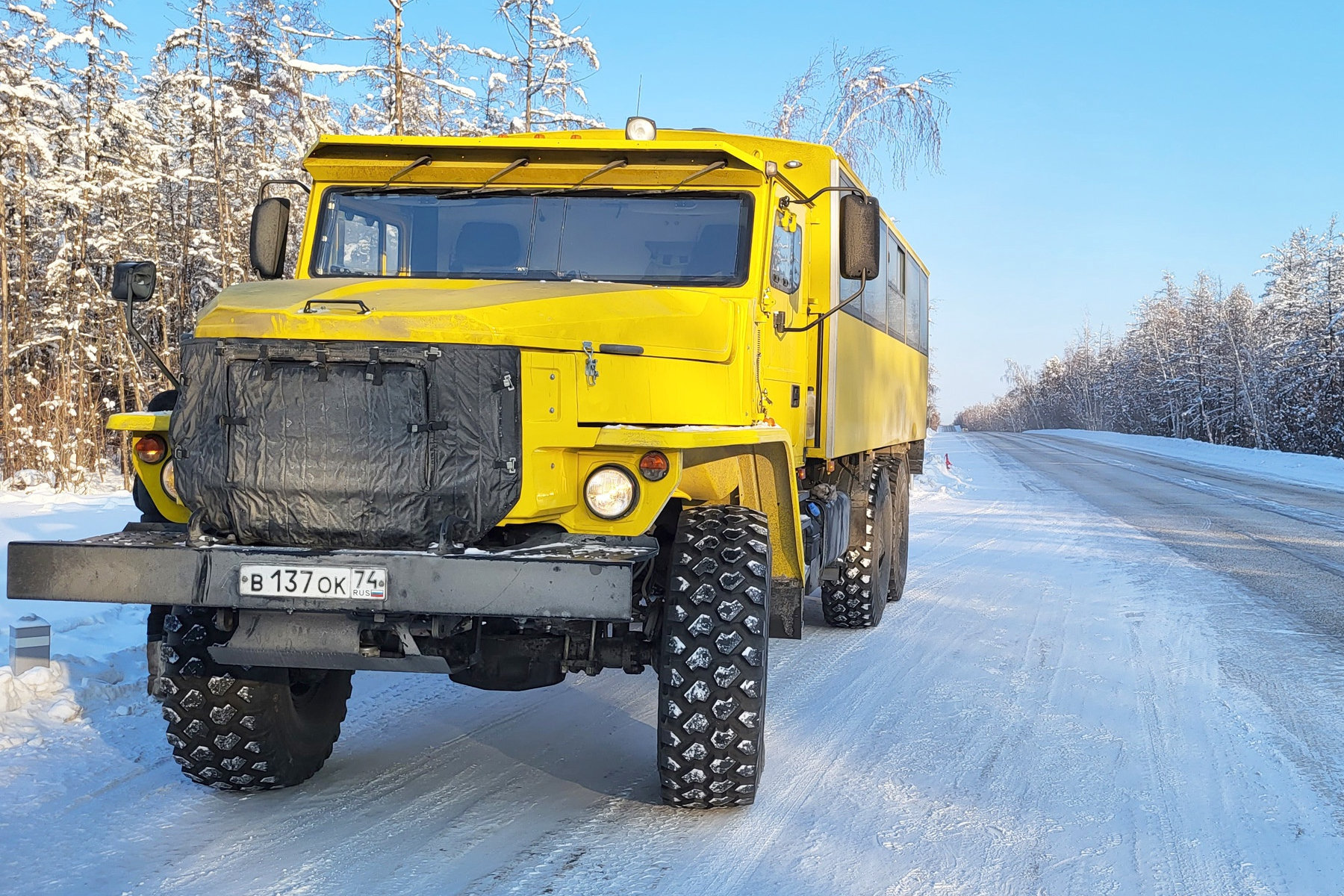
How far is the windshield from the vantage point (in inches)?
194

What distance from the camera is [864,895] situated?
11.1 ft

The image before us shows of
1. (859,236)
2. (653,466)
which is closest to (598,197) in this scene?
(859,236)

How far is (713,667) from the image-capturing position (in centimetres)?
389

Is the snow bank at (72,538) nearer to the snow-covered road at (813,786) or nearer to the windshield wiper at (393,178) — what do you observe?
the snow-covered road at (813,786)

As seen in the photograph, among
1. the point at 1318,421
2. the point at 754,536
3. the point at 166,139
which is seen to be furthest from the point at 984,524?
the point at 1318,421

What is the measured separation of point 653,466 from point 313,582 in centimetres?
123

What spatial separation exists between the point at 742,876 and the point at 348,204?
142 inches

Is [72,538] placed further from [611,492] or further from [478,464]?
[611,492]

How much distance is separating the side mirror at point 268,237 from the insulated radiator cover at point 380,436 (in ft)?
6.84

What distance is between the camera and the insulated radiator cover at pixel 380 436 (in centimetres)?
361

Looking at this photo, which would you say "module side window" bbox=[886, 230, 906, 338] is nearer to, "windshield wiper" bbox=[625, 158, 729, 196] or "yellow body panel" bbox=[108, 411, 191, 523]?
"windshield wiper" bbox=[625, 158, 729, 196]

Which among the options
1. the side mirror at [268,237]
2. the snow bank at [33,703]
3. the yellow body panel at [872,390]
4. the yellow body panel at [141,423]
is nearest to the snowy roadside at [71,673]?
the snow bank at [33,703]

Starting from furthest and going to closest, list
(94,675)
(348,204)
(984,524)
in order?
1. (984,524)
2. (94,675)
3. (348,204)

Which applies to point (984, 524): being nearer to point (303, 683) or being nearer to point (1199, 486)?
point (1199, 486)
